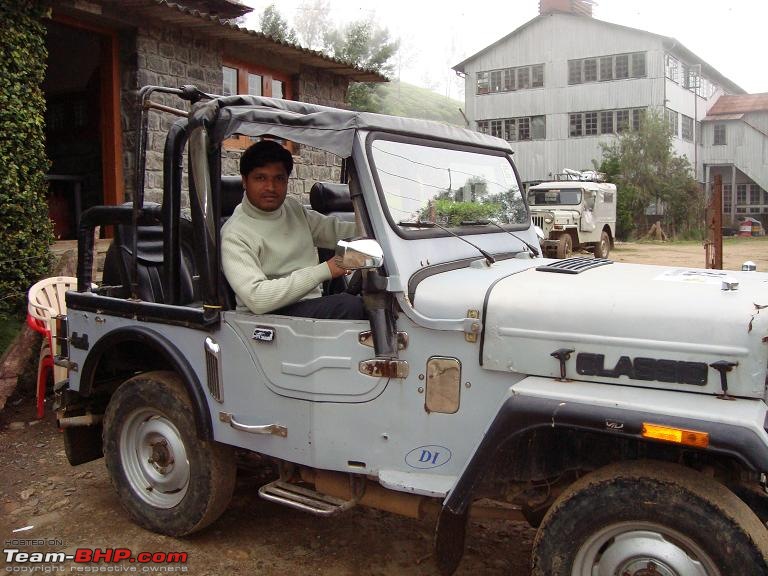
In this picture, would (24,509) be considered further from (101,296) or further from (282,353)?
(282,353)

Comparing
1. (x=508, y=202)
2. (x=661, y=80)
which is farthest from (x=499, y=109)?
(x=508, y=202)

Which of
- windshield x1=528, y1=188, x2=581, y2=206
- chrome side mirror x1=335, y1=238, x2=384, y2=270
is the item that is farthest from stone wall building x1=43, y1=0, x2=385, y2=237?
windshield x1=528, y1=188, x2=581, y2=206

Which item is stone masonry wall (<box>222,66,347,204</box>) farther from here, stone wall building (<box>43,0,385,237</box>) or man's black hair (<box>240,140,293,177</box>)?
man's black hair (<box>240,140,293,177</box>)

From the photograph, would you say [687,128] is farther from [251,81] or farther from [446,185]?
[446,185]

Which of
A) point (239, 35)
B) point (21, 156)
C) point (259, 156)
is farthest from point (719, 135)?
point (259, 156)

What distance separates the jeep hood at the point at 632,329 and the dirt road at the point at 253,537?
4.53 ft

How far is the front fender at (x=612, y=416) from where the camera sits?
7.60 ft

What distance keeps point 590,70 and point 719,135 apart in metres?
10.5

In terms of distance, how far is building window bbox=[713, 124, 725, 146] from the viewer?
40000 mm

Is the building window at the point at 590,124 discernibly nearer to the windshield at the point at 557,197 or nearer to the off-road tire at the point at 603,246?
the off-road tire at the point at 603,246

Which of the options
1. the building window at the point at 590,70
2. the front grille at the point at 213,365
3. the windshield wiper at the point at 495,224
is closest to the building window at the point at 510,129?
the building window at the point at 590,70

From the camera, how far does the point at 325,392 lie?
3.20m

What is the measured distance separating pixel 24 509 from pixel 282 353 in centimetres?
234

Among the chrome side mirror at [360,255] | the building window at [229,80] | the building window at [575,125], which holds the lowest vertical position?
the chrome side mirror at [360,255]
